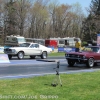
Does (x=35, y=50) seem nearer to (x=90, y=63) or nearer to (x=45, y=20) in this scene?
(x=90, y=63)

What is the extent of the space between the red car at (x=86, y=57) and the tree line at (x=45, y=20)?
168ft

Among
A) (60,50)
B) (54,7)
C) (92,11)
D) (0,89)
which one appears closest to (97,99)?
(0,89)

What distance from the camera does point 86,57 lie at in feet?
62.9

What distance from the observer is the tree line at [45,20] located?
7819 centimetres

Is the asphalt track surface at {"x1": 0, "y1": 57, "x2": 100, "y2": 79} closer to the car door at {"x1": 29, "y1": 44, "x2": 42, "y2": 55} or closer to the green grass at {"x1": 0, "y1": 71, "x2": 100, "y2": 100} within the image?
the green grass at {"x1": 0, "y1": 71, "x2": 100, "y2": 100}

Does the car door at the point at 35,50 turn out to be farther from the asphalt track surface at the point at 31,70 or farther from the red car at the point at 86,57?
the asphalt track surface at the point at 31,70

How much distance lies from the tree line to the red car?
168 feet

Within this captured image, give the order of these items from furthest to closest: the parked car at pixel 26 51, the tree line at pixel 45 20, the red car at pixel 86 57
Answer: the tree line at pixel 45 20 < the parked car at pixel 26 51 < the red car at pixel 86 57

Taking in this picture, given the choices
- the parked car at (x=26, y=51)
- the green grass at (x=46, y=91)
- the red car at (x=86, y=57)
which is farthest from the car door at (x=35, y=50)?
the green grass at (x=46, y=91)

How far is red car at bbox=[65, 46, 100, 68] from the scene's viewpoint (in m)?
19.2

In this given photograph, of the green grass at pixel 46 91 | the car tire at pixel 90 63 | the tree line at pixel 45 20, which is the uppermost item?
the tree line at pixel 45 20

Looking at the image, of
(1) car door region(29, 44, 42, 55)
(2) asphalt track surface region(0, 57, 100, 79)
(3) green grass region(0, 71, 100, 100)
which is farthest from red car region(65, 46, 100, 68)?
(3) green grass region(0, 71, 100, 100)

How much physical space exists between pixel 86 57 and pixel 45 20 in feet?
237

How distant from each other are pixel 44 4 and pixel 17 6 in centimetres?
1284
